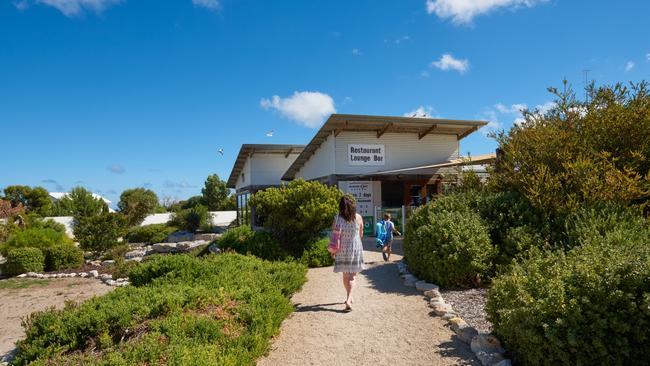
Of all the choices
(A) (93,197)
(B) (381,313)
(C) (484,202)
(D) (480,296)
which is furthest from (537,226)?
(A) (93,197)

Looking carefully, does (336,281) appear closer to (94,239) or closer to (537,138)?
(537,138)

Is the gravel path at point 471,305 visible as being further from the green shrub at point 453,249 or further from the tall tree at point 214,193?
the tall tree at point 214,193

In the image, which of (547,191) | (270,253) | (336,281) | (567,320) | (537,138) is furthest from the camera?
(270,253)

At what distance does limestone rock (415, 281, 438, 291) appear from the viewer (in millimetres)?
6054

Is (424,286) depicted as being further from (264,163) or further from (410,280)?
(264,163)

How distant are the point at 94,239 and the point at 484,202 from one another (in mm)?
15224

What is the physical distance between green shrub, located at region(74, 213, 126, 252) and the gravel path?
48.1ft

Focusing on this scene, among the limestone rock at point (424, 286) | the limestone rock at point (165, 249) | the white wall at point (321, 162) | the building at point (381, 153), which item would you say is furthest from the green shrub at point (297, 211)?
the limestone rock at point (165, 249)

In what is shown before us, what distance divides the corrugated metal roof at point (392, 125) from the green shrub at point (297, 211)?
5760mm

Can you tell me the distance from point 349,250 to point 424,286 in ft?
5.26

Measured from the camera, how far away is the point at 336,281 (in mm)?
7309

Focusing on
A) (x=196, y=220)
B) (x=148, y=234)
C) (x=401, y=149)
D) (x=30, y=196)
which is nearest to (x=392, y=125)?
(x=401, y=149)

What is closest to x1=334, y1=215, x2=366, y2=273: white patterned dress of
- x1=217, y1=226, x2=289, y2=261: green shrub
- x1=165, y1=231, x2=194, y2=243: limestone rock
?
x1=217, y1=226, x2=289, y2=261: green shrub

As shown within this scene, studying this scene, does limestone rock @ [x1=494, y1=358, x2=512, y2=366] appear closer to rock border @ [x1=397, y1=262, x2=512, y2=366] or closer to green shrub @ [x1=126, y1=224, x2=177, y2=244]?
rock border @ [x1=397, y1=262, x2=512, y2=366]
